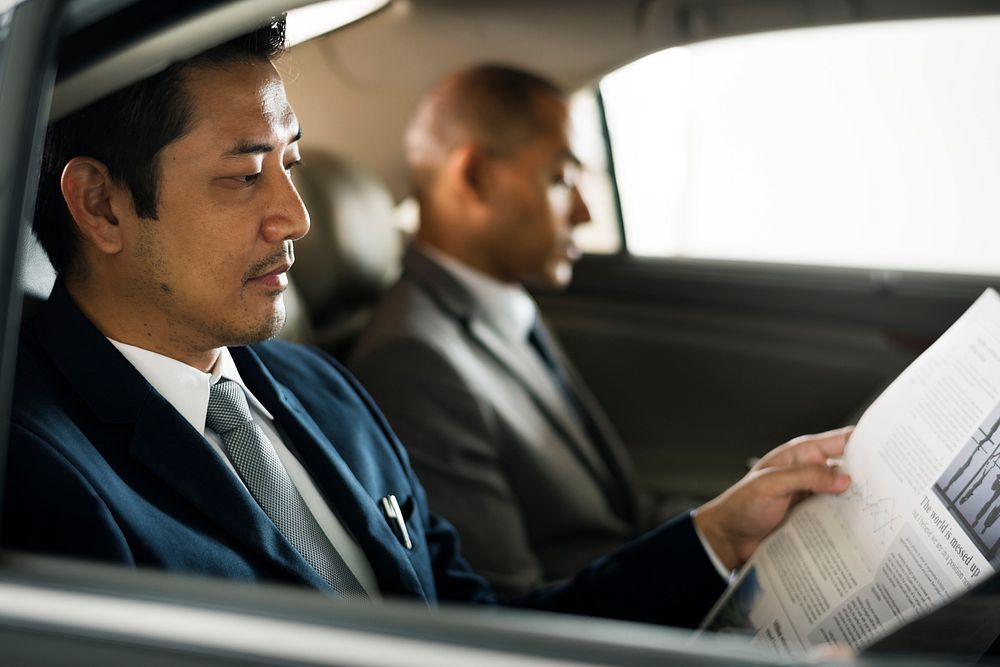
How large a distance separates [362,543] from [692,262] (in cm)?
203

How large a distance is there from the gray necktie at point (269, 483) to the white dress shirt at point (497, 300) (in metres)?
0.97

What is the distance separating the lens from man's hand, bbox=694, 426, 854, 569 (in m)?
1.10

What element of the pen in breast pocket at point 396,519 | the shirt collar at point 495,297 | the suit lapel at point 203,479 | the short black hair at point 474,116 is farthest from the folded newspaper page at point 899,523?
the short black hair at point 474,116

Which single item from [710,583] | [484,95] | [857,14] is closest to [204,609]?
[710,583]

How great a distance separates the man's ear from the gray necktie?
0.17 m

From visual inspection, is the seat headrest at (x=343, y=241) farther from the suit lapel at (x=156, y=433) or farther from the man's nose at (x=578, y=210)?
the suit lapel at (x=156, y=433)

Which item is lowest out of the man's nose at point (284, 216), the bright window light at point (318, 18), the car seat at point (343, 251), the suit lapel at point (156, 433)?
the car seat at point (343, 251)

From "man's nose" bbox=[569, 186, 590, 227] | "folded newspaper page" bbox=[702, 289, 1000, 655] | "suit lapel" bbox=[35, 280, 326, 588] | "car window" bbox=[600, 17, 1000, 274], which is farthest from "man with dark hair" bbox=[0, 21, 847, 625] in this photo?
"car window" bbox=[600, 17, 1000, 274]

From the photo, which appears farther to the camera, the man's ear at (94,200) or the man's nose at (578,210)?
the man's nose at (578,210)

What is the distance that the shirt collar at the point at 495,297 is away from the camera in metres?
1.99

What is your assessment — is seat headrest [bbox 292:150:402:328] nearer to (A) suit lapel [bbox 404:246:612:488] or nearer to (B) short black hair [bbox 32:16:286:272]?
(A) suit lapel [bbox 404:246:612:488]

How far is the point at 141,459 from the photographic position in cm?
89

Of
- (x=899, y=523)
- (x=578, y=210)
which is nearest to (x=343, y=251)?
(x=578, y=210)

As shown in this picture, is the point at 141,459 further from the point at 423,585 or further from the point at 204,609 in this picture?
the point at 423,585
